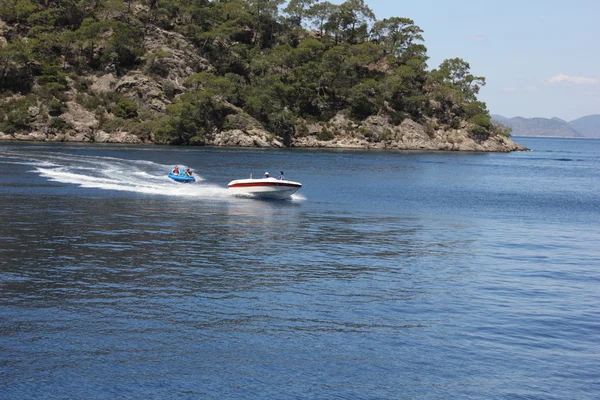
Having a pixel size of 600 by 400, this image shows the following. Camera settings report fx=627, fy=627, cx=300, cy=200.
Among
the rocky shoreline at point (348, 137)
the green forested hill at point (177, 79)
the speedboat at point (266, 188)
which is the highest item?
the green forested hill at point (177, 79)

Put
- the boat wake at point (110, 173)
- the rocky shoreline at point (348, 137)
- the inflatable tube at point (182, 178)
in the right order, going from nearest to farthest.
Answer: the boat wake at point (110, 173)
the inflatable tube at point (182, 178)
the rocky shoreline at point (348, 137)

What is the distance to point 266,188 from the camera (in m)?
57.8

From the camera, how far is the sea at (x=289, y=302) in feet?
57.1

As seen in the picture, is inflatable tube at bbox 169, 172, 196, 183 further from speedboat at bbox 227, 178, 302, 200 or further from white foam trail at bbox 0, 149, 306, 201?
speedboat at bbox 227, 178, 302, 200

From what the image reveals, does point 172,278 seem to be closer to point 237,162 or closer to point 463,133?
point 237,162

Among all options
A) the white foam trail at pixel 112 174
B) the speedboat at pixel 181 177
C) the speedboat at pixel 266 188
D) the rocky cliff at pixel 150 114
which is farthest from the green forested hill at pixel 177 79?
the speedboat at pixel 266 188

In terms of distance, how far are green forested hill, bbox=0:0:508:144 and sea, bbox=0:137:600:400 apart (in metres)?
102

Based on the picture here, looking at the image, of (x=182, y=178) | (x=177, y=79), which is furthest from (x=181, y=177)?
(x=177, y=79)

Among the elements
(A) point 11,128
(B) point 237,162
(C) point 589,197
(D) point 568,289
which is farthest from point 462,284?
(A) point 11,128

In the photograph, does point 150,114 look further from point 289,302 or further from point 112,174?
point 289,302

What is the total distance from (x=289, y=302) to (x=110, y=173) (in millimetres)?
55261

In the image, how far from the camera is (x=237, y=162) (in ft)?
339

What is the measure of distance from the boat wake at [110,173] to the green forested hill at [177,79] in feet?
174

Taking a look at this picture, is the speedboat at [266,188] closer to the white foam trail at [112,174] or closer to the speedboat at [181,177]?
the white foam trail at [112,174]
